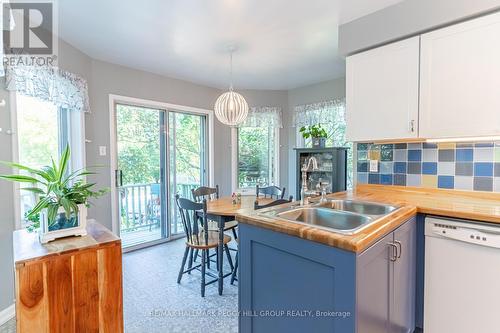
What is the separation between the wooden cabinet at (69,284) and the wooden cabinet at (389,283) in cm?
127

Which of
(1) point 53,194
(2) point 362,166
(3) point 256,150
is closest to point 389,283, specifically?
(2) point 362,166

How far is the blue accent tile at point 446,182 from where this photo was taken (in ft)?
6.75

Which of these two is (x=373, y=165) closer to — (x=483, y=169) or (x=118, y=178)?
(x=483, y=169)

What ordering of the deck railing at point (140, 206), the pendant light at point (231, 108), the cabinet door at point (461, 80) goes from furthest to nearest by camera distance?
1. the deck railing at point (140, 206)
2. the pendant light at point (231, 108)
3. the cabinet door at point (461, 80)

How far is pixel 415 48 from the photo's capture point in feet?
6.39

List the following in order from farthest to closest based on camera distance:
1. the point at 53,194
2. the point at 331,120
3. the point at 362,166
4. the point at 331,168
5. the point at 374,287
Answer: the point at 331,120
the point at 331,168
the point at 362,166
the point at 53,194
the point at 374,287

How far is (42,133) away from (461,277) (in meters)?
3.56

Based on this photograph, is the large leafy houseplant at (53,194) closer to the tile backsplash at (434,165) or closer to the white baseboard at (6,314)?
the white baseboard at (6,314)

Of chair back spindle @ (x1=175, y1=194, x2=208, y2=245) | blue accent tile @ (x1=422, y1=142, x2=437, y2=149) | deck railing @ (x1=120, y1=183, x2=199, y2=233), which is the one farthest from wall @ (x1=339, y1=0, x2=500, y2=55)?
deck railing @ (x1=120, y1=183, x2=199, y2=233)

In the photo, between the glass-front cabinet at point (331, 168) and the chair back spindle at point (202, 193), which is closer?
the chair back spindle at point (202, 193)

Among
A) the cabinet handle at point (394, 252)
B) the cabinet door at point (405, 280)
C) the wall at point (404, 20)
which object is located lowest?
the cabinet door at point (405, 280)

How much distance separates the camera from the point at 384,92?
2.11 metres

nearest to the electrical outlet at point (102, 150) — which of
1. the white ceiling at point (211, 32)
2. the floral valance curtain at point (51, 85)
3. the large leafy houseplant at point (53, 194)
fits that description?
the floral valance curtain at point (51, 85)

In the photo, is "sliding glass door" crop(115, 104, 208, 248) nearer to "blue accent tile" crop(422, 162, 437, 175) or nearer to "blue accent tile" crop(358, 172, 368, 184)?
"blue accent tile" crop(358, 172, 368, 184)
